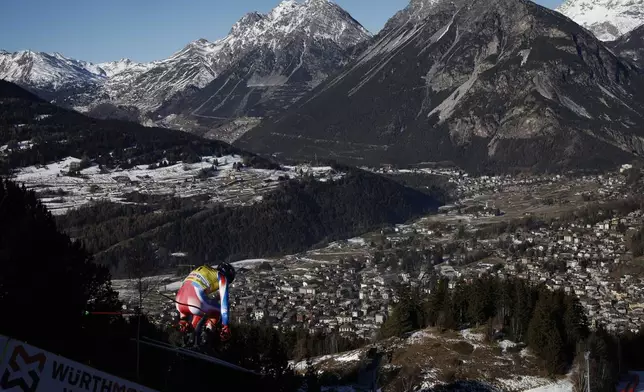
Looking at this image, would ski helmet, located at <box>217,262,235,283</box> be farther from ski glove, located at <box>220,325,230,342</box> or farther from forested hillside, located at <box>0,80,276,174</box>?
forested hillside, located at <box>0,80,276,174</box>

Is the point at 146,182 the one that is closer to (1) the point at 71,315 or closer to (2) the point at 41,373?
(1) the point at 71,315

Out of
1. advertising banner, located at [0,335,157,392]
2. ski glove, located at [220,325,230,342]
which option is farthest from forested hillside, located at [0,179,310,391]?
advertising banner, located at [0,335,157,392]

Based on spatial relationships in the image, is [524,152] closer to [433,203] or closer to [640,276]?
[433,203]

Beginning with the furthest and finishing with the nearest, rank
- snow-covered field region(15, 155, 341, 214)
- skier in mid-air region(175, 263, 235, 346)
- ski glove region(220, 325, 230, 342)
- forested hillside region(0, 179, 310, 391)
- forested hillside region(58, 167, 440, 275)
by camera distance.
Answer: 1. snow-covered field region(15, 155, 341, 214)
2. forested hillside region(58, 167, 440, 275)
3. forested hillside region(0, 179, 310, 391)
4. skier in mid-air region(175, 263, 235, 346)
5. ski glove region(220, 325, 230, 342)

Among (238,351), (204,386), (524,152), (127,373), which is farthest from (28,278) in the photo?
(524,152)

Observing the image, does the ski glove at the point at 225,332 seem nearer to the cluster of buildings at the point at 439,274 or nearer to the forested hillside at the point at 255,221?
the cluster of buildings at the point at 439,274

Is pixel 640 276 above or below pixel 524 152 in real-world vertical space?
below

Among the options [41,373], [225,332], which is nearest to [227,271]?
[225,332]
